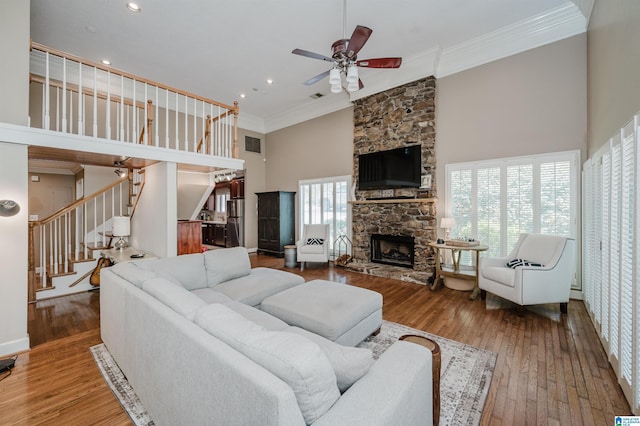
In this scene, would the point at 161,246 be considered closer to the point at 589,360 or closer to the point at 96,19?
the point at 96,19

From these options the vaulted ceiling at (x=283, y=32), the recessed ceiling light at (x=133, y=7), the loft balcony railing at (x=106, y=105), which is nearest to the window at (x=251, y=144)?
the loft balcony railing at (x=106, y=105)

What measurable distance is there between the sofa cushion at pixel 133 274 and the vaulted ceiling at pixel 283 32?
3.49 metres

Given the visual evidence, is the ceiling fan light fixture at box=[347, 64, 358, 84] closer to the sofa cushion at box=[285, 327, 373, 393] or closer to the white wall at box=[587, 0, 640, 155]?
the white wall at box=[587, 0, 640, 155]

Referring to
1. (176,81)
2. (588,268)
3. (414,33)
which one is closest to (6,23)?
(176,81)

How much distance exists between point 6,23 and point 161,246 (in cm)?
280

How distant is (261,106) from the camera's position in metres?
7.19

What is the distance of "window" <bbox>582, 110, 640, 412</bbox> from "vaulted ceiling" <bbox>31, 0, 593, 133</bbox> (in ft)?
8.08

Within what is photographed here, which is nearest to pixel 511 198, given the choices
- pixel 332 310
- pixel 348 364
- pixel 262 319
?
pixel 332 310

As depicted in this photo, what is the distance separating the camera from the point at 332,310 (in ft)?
7.73

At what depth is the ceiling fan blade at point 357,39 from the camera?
2610 mm

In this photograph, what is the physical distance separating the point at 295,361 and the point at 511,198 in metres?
4.64

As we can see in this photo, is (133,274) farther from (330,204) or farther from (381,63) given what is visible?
(330,204)

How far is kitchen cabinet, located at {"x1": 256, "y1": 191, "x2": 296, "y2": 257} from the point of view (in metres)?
7.17

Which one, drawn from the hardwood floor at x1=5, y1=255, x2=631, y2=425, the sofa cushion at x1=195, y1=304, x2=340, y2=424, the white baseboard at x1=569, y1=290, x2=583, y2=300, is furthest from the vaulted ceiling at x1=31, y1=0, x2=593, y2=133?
the sofa cushion at x1=195, y1=304, x2=340, y2=424
